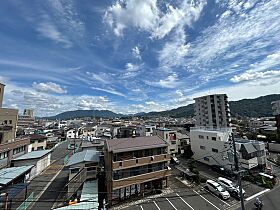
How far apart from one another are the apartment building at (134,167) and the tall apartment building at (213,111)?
5203 cm

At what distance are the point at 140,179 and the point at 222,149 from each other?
669 inches

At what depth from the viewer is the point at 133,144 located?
794 inches

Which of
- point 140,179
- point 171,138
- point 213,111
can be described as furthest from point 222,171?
point 213,111

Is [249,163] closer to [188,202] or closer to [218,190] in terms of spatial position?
[218,190]

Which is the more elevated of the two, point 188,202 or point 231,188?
point 231,188

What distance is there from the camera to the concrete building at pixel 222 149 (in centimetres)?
2512

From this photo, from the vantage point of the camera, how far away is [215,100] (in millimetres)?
72250

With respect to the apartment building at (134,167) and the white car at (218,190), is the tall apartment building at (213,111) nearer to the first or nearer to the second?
the white car at (218,190)

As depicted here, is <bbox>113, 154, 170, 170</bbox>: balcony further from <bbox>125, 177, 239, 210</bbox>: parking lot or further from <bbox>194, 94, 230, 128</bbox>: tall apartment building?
<bbox>194, 94, 230, 128</bbox>: tall apartment building

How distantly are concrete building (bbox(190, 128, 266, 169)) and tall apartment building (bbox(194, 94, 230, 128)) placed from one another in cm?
3644

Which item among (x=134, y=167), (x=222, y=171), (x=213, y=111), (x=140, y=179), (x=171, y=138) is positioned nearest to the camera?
(x=134, y=167)

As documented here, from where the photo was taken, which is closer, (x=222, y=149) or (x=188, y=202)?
(x=188, y=202)

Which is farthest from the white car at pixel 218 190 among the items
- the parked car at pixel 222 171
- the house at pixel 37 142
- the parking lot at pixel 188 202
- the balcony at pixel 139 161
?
the house at pixel 37 142

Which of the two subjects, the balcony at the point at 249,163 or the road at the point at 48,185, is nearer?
the road at the point at 48,185
